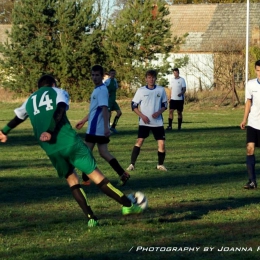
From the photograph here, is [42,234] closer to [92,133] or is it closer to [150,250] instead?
[150,250]

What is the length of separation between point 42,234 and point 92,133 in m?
4.18

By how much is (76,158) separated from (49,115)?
55cm

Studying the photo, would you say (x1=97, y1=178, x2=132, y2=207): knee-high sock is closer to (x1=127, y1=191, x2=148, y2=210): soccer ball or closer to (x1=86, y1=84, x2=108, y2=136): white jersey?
(x1=127, y1=191, x2=148, y2=210): soccer ball

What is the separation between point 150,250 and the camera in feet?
24.4

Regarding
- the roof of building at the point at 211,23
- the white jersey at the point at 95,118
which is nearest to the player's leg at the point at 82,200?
the white jersey at the point at 95,118

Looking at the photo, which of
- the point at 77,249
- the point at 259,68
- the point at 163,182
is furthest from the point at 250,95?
the point at 77,249

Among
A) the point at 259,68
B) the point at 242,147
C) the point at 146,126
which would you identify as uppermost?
the point at 259,68

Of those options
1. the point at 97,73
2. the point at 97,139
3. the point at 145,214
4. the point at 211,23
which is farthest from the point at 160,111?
the point at 211,23

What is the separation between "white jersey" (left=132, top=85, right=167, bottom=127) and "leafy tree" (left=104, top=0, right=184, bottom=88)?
3290 centimetres

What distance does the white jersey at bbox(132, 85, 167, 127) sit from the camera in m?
14.5

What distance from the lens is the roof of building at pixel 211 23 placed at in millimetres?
61312

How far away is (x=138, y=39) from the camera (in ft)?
157

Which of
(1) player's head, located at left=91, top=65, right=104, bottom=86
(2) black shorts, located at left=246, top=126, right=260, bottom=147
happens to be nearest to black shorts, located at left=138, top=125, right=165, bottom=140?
(2) black shorts, located at left=246, top=126, right=260, bottom=147

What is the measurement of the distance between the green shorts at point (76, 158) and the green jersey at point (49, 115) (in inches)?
2.1
